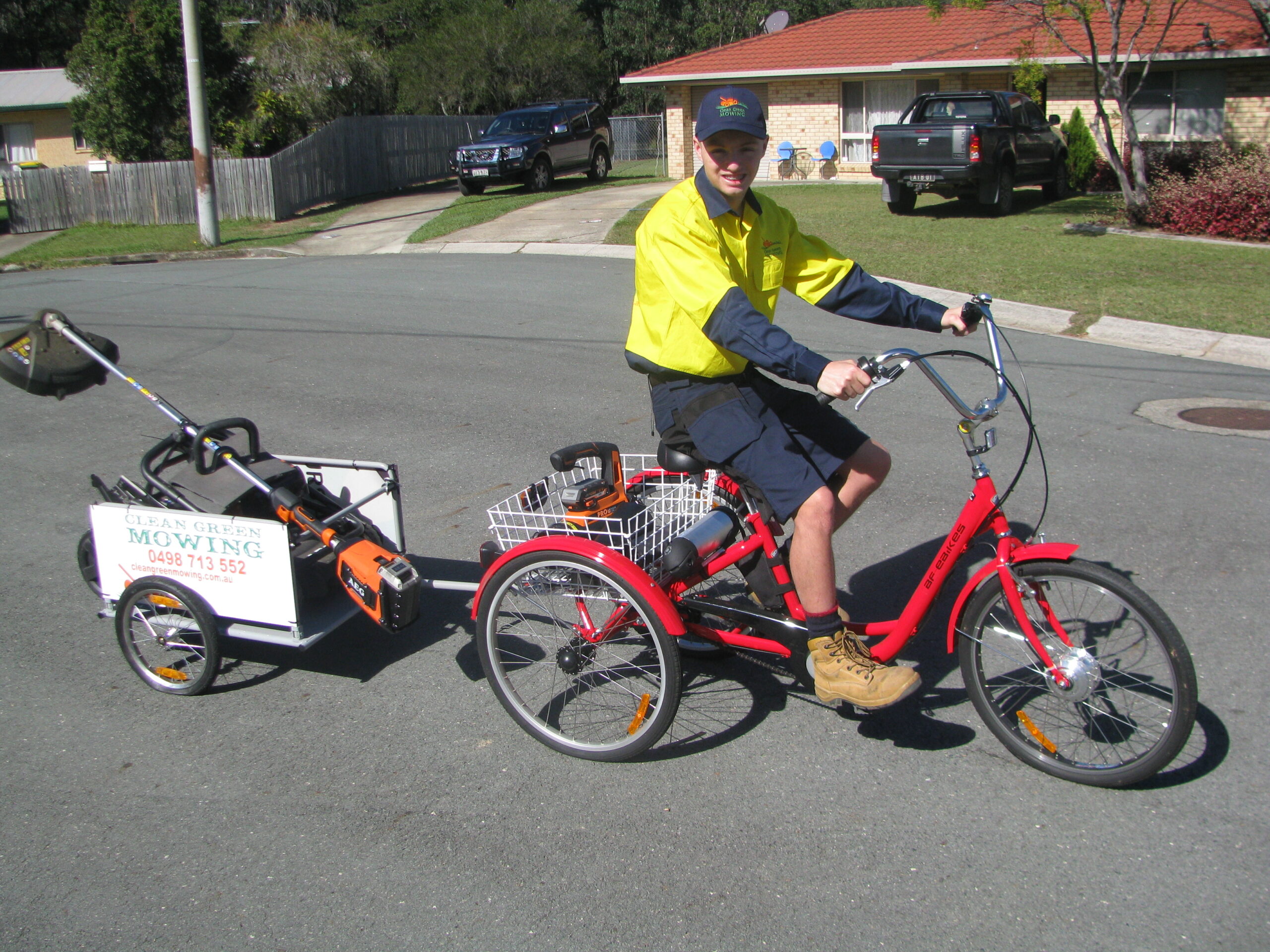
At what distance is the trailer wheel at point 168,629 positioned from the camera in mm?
4141

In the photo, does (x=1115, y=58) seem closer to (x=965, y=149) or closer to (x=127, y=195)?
(x=965, y=149)

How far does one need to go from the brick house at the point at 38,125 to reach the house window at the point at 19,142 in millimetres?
20

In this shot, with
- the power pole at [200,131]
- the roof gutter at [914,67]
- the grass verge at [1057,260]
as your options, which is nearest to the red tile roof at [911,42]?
the roof gutter at [914,67]

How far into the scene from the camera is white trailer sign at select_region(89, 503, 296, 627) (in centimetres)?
405

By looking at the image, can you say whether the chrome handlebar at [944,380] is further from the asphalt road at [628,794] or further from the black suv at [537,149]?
the black suv at [537,149]

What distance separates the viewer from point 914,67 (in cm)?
2500

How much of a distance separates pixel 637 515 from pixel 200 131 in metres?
18.5

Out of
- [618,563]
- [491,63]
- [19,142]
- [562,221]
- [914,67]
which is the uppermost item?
[491,63]

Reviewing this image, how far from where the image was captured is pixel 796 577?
356cm

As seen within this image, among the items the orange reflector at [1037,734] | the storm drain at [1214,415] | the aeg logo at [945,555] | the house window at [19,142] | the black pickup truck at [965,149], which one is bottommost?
the orange reflector at [1037,734]

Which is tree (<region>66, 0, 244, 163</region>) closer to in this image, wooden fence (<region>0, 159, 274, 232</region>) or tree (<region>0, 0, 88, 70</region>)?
wooden fence (<region>0, 159, 274, 232</region>)

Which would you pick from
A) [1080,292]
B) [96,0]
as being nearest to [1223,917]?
[1080,292]

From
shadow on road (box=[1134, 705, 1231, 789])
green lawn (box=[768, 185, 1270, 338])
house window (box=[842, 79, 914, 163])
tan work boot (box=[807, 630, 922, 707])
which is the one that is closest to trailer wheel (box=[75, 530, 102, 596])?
tan work boot (box=[807, 630, 922, 707])

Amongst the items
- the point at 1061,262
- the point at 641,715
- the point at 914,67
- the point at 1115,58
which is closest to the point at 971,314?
the point at 641,715
